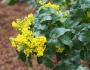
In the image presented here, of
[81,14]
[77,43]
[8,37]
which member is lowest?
[8,37]

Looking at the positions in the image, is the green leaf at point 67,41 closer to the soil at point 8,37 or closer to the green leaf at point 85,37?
the green leaf at point 85,37

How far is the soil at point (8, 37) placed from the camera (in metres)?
2.76

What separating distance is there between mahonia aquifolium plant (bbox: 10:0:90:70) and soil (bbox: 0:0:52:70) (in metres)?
1.26

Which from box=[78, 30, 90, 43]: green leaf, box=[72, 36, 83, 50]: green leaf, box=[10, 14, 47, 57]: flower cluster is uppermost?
box=[10, 14, 47, 57]: flower cluster

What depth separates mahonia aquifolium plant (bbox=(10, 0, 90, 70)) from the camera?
4.37 feet

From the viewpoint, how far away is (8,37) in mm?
3430

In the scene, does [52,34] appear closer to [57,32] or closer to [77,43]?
[57,32]

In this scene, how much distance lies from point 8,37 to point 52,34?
2.13 m

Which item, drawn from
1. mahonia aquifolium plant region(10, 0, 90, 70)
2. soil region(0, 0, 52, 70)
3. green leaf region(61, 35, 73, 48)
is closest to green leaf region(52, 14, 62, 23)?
mahonia aquifolium plant region(10, 0, 90, 70)

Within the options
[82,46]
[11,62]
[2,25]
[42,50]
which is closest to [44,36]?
[42,50]

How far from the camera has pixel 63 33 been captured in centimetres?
133

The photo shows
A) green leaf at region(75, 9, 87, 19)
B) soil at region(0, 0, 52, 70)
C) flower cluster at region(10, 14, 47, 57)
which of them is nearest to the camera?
flower cluster at region(10, 14, 47, 57)

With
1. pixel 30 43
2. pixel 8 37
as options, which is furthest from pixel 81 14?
pixel 8 37

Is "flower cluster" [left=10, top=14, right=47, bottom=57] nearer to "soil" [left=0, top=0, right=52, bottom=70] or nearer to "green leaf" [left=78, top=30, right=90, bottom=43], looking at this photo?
"green leaf" [left=78, top=30, right=90, bottom=43]
